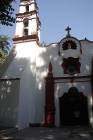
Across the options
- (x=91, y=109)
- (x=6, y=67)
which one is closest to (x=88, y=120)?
(x=91, y=109)

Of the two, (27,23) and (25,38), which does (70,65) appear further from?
(27,23)

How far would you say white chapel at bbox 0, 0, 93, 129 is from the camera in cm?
1459

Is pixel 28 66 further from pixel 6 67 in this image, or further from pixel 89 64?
pixel 89 64

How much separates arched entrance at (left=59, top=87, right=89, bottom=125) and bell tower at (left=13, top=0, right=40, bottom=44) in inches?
207

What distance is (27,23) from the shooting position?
19.5 m

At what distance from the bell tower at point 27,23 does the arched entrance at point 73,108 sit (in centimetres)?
527

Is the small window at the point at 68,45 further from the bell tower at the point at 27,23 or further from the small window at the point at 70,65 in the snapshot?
the bell tower at the point at 27,23

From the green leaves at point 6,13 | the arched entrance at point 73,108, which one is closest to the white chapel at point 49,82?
the arched entrance at point 73,108

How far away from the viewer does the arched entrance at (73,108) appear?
15.6 metres

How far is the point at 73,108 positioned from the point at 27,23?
333 inches

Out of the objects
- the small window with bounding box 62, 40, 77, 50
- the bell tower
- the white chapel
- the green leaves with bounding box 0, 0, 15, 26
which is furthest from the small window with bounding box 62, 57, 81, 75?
the green leaves with bounding box 0, 0, 15, 26

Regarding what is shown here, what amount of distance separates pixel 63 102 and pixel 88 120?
7.20 feet

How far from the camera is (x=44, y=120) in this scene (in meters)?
15.6

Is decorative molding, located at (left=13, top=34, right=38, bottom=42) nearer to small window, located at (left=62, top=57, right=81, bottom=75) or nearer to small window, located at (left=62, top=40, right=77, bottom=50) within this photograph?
small window, located at (left=62, top=40, right=77, bottom=50)
